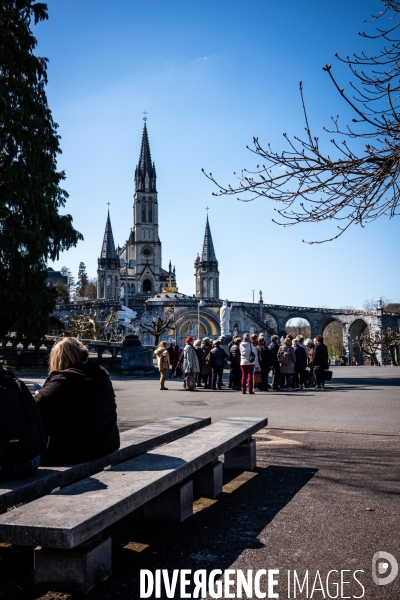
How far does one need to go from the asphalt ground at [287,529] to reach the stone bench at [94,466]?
0.44 m

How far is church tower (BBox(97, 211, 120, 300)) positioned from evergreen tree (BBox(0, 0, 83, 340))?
82742 millimetres

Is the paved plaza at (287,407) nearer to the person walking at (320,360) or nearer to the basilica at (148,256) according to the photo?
the person walking at (320,360)

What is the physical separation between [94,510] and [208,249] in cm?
10816

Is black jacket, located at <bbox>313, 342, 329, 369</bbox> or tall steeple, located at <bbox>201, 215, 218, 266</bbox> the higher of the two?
tall steeple, located at <bbox>201, 215, 218, 266</bbox>

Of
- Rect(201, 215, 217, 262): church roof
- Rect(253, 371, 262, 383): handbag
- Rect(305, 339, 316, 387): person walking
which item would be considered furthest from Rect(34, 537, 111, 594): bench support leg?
Rect(201, 215, 217, 262): church roof

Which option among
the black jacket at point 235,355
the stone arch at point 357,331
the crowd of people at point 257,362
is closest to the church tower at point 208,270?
the stone arch at point 357,331

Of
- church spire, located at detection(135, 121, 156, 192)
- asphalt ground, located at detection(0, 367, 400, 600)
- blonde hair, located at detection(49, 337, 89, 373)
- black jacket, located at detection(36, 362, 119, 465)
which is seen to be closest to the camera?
asphalt ground, located at detection(0, 367, 400, 600)

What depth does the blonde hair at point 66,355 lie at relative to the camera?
13.6ft

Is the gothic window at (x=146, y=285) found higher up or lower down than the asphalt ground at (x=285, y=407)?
higher up

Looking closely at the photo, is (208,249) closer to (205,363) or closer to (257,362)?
(205,363)

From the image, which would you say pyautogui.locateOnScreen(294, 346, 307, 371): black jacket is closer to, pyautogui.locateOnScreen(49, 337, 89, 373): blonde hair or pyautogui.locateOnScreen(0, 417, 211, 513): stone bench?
pyautogui.locateOnScreen(0, 417, 211, 513): stone bench

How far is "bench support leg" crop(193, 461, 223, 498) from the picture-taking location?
4789mm

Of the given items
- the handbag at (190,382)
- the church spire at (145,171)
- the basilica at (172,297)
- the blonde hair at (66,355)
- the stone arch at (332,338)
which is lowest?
the handbag at (190,382)

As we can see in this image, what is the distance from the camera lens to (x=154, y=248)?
114 meters
